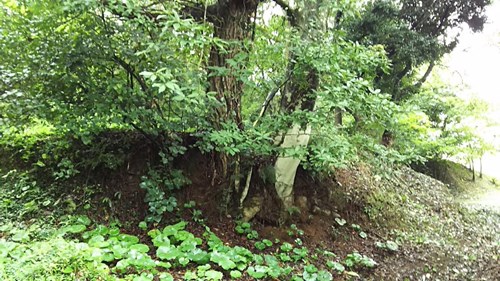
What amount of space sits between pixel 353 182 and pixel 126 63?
158 inches

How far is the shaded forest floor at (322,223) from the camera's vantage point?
349 centimetres

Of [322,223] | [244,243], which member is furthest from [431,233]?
[244,243]

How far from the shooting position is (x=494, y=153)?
39.9 feet

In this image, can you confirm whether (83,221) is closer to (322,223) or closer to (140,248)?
(140,248)

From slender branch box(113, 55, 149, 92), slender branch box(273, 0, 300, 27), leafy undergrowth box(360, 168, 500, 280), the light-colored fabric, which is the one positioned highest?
slender branch box(273, 0, 300, 27)

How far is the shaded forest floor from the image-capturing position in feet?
11.5

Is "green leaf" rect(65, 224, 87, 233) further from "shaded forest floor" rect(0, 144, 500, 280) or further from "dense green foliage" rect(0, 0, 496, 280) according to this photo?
"shaded forest floor" rect(0, 144, 500, 280)

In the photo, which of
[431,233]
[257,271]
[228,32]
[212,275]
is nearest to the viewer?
[212,275]

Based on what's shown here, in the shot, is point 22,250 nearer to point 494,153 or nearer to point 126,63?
point 126,63

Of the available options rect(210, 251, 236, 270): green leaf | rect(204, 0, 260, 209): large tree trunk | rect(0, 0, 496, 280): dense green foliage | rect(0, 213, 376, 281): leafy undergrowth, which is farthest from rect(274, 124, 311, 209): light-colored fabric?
rect(210, 251, 236, 270): green leaf

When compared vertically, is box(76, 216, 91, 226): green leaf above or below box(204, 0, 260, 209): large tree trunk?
below

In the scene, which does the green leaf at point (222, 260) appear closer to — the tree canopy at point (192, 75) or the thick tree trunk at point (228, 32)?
the tree canopy at point (192, 75)

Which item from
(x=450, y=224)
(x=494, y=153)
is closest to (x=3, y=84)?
(x=450, y=224)

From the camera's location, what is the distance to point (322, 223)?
4.55 metres
